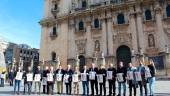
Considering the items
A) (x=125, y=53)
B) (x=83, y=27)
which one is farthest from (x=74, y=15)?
(x=125, y=53)

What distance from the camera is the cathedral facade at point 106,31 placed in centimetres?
2958

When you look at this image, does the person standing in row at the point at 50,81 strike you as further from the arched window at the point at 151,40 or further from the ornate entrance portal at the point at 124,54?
the arched window at the point at 151,40

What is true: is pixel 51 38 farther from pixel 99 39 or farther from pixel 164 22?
pixel 164 22

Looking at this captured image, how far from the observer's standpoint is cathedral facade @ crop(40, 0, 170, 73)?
2958 centimetres

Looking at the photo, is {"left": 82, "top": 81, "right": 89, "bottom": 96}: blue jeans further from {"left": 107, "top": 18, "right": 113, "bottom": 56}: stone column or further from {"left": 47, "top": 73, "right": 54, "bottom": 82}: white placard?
{"left": 107, "top": 18, "right": 113, "bottom": 56}: stone column

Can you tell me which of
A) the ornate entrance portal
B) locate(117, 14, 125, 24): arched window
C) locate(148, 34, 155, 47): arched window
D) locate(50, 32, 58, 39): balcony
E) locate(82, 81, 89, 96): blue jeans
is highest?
locate(117, 14, 125, 24): arched window

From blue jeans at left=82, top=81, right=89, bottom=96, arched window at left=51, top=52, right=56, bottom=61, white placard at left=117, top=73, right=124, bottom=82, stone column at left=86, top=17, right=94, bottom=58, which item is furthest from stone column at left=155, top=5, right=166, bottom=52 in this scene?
white placard at left=117, top=73, right=124, bottom=82

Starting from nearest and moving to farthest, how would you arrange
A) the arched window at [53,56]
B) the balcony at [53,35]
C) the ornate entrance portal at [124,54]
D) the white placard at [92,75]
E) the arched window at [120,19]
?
1. the white placard at [92,75]
2. the ornate entrance portal at [124,54]
3. the arched window at [120,19]
4. the arched window at [53,56]
5. the balcony at [53,35]

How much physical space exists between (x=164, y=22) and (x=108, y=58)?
8705 millimetres

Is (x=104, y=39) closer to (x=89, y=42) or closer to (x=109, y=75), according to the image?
(x=89, y=42)

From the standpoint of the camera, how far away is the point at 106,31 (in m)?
32.9

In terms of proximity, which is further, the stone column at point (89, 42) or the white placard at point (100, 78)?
the stone column at point (89, 42)

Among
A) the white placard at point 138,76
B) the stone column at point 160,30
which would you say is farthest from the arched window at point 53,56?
the white placard at point 138,76

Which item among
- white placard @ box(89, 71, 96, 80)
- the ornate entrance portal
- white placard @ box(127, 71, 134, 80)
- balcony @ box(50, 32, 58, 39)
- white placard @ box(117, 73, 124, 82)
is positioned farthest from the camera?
balcony @ box(50, 32, 58, 39)
